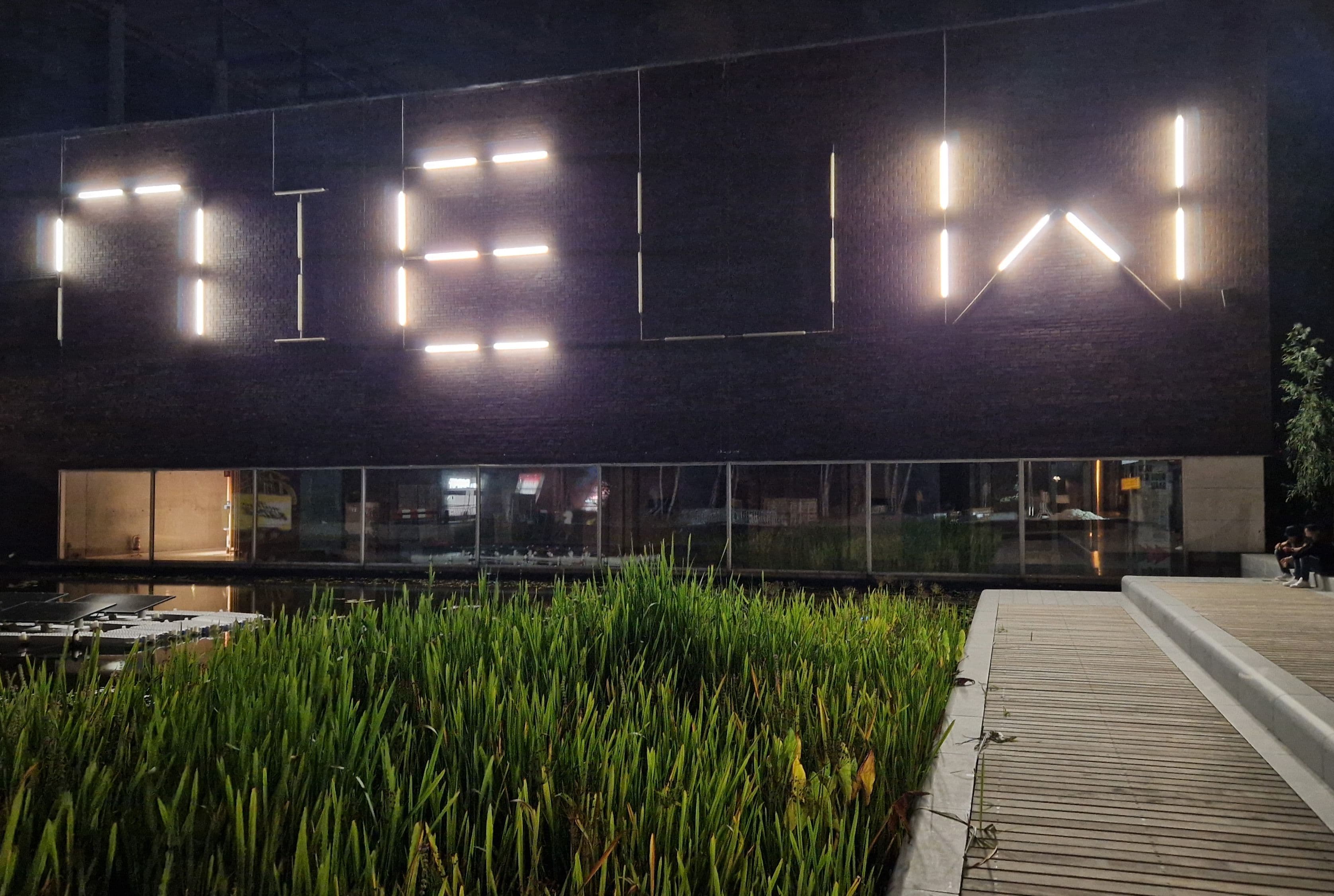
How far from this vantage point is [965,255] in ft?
48.3

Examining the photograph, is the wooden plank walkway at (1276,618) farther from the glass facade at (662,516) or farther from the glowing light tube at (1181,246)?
the glowing light tube at (1181,246)

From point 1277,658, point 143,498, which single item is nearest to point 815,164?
point 1277,658

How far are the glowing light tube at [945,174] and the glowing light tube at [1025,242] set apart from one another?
1.19 metres

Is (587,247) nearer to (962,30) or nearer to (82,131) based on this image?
(962,30)

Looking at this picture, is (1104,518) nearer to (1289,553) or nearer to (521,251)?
(1289,553)

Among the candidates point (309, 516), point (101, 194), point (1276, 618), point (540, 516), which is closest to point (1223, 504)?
point (1276, 618)

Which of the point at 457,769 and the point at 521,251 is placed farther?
the point at 521,251

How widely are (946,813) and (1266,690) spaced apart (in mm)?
2520

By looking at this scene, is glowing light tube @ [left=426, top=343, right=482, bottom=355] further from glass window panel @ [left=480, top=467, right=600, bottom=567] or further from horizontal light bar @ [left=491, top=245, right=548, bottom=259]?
horizontal light bar @ [left=491, top=245, right=548, bottom=259]

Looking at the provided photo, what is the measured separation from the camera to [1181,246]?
13805mm

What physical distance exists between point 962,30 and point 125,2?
16.3 meters

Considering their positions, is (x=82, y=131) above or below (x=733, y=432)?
above

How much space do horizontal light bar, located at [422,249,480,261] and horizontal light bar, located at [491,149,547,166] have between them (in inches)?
61.5

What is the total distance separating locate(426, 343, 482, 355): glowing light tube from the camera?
Result: 54.0 feet
